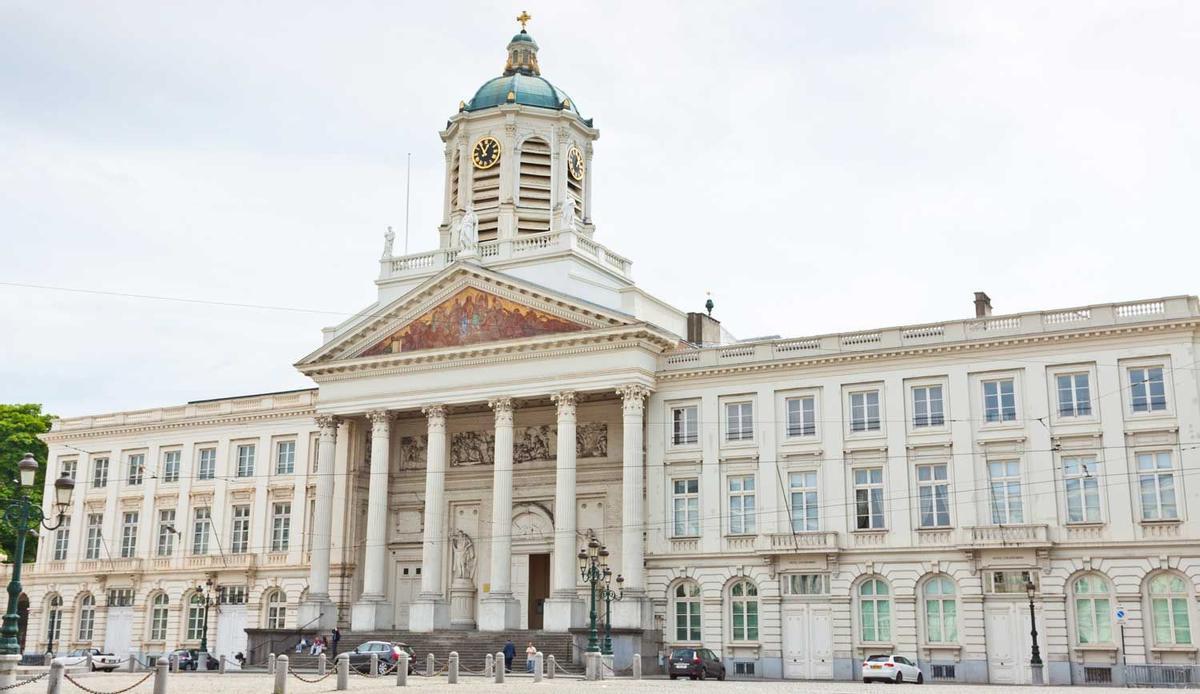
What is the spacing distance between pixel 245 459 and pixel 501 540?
55.9ft

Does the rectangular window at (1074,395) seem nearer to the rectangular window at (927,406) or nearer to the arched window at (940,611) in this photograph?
the rectangular window at (927,406)

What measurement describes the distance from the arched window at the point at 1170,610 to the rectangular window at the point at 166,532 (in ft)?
141

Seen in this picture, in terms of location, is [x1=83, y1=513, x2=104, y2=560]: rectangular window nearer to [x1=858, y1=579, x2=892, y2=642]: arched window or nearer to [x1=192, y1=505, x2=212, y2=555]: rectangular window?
[x1=192, y1=505, x2=212, y2=555]: rectangular window

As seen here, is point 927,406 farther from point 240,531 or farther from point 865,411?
point 240,531

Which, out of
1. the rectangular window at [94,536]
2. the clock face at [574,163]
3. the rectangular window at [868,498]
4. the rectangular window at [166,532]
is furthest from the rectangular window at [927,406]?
the rectangular window at [94,536]

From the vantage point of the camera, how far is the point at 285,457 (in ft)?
196

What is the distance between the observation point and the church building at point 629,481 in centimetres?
4291

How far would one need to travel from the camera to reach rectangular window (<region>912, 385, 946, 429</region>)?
4609cm

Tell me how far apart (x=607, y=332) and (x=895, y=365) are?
10905mm

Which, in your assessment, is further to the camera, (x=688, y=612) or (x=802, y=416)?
(x=688, y=612)

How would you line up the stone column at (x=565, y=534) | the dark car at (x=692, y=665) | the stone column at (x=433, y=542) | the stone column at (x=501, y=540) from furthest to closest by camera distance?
1. the stone column at (x=433, y=542)
2. the stone column at (x=501, y=540)
3. the stone column at (x=565, y=534)
4. the dark car at (x=692, y=665)

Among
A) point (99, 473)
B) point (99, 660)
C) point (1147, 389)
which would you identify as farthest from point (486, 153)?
point (1147, 389)

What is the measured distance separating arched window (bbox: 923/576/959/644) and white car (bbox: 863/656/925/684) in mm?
2845

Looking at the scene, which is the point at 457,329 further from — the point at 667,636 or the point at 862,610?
the point at 862,610
